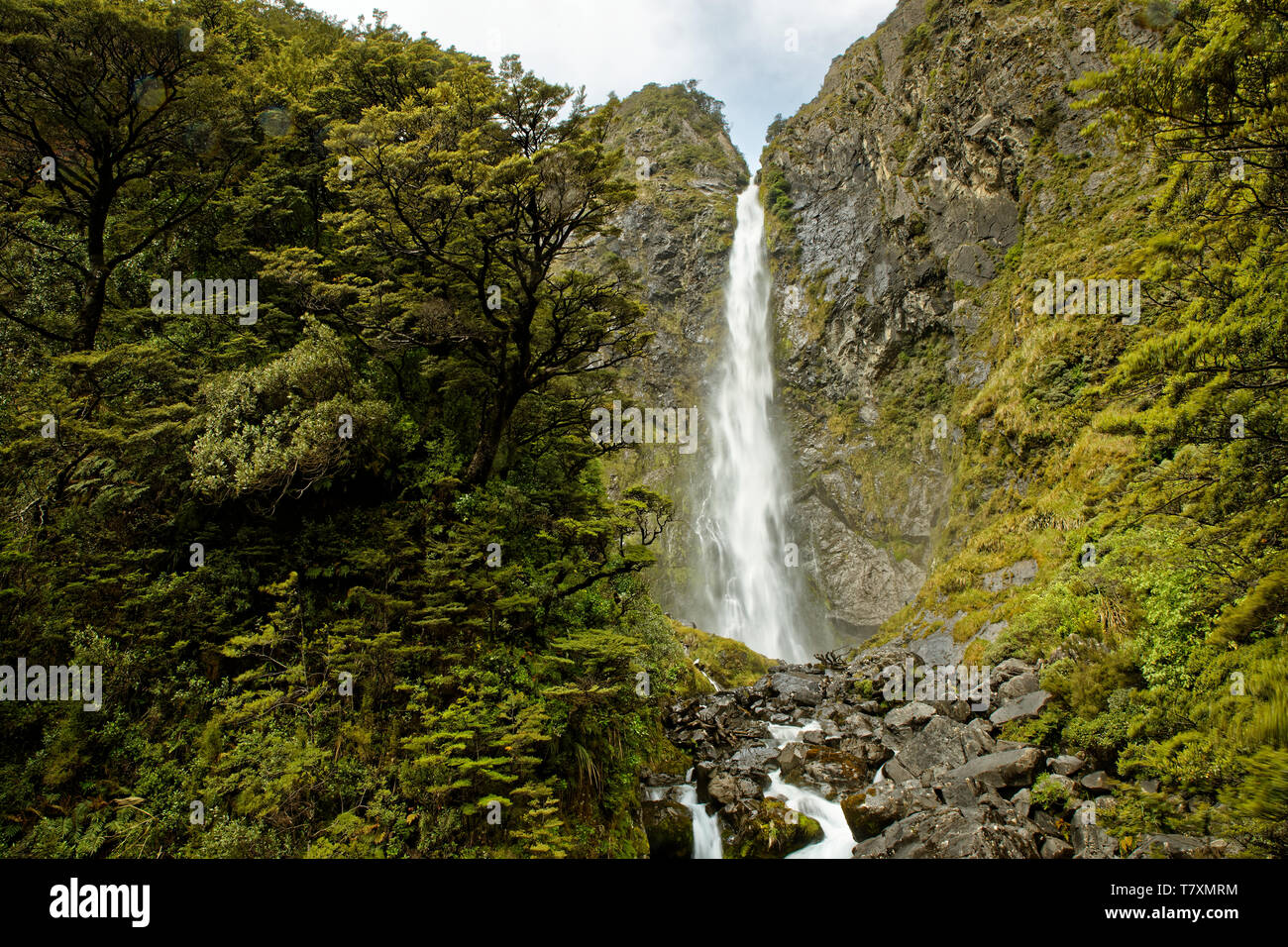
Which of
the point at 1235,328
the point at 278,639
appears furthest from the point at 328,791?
the point at 1235,328

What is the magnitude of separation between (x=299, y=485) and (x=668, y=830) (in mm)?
8121

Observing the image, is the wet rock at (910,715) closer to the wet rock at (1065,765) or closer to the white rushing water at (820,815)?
the white rushing water at (820,815)

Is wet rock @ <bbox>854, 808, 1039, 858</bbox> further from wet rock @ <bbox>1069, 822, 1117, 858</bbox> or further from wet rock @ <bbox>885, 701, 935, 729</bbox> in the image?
wet rock @ <bbox>885, 701, 935, 729</bbox>

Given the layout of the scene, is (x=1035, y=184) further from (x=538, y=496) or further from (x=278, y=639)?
(x=278, y=639)

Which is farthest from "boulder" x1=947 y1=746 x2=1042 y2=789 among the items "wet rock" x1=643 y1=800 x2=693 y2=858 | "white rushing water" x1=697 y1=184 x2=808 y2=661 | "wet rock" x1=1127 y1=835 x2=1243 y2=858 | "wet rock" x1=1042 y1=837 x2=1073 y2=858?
"white rushing water" x1=697 y1=184 x2=808 y2=661

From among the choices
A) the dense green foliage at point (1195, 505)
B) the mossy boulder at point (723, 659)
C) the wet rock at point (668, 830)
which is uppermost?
the dense green foliage at point (1195, 505)

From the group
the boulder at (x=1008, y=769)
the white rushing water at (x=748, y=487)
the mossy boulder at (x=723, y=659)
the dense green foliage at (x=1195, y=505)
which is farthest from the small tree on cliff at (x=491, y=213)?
the white rushing water at (x=748, y=487)

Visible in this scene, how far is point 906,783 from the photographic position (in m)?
9.53

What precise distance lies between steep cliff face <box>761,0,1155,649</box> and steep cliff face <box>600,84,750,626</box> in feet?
19.5

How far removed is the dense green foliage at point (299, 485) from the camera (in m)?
5.93

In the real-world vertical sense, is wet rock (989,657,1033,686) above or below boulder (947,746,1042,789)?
above

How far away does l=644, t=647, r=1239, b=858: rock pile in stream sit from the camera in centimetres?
677

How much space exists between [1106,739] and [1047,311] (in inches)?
650

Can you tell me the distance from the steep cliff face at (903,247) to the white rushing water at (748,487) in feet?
5.95
